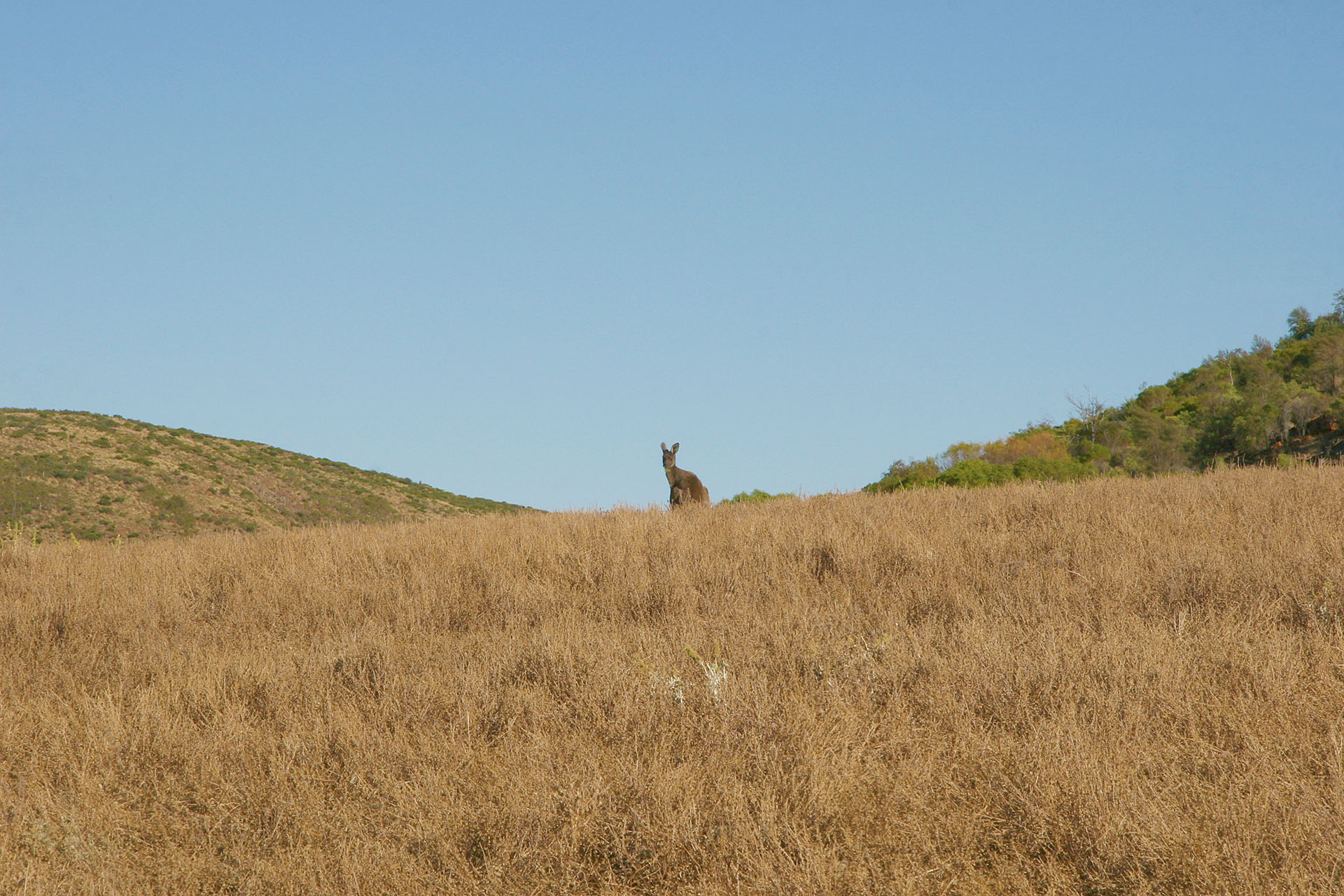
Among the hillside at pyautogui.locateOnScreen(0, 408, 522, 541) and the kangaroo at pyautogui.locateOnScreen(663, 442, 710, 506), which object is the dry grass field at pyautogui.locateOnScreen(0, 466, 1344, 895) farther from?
the hillside at pyautogui.locateOnScreen(0, 408, 522, 541)

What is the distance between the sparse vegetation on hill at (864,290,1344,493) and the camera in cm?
1766

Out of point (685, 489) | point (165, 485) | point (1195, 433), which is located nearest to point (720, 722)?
point (685, 489)

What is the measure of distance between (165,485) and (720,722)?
4310 cm

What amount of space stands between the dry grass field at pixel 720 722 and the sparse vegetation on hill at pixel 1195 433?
9.20m

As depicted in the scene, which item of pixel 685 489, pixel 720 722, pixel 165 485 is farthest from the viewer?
pixel 165 485

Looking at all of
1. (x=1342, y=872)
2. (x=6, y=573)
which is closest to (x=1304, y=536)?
(x=1342, y=872)

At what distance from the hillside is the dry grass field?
2654 centimetres

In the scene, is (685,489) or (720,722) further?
(685,489)

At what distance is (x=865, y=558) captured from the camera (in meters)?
8.20

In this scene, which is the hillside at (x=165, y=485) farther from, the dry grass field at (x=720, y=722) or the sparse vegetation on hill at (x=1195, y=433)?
the dry grass field at (x=720, y=722)

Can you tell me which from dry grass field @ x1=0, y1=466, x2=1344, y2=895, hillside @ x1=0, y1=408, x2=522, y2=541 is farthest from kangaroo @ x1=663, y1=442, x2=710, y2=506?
hillside @ x1=0, y1=408, x2=522, y2=541

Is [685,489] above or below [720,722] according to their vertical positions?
above

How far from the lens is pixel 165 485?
4147cm

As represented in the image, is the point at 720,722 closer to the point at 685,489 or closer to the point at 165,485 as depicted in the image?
the point at 685,489
